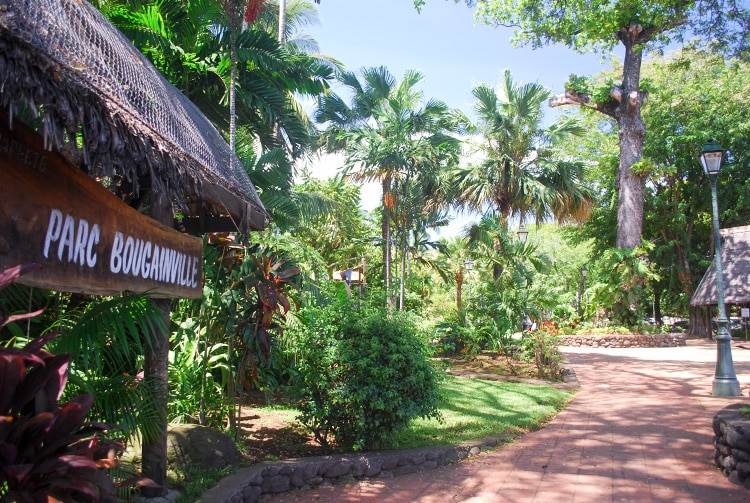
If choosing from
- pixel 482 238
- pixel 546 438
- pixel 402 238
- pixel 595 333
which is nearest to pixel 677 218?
pixel 595 333

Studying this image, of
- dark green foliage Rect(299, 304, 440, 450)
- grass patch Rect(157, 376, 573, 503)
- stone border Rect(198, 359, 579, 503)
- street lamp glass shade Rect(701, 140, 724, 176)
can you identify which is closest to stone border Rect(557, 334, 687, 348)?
grass patch Rect(157, 376, 573, 503)

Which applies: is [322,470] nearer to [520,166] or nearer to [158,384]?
[158,384]

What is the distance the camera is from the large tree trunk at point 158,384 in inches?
169

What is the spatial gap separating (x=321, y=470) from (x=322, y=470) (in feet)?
0.03

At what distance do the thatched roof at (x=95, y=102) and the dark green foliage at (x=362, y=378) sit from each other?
217 centimetres

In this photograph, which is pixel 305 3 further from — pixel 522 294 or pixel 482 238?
pixel 522 294

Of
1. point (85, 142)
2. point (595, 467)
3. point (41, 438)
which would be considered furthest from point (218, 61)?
point (41, 438)

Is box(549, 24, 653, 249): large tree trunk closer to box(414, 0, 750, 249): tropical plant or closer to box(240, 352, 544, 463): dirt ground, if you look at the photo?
box(414, 0, 750, 249): tropical plant

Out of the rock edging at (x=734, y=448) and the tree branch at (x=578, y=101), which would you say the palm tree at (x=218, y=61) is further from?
the tree branch at (x=578, y=101)

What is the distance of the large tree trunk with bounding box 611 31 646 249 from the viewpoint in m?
23.5

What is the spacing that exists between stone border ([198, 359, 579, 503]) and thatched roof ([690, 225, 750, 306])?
72.3ft

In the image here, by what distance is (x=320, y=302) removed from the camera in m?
9.60

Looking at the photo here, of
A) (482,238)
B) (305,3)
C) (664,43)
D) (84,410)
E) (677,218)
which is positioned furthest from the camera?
(677,218)

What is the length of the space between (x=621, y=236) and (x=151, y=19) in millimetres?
21432
